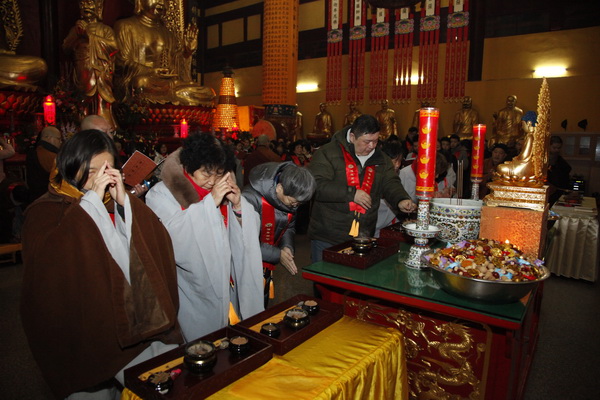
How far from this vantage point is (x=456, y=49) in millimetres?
10406

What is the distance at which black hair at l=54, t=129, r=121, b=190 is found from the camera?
1.11 m

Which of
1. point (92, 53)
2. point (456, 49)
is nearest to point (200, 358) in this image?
point (92, 53)

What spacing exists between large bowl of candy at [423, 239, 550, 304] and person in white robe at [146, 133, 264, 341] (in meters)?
0.70

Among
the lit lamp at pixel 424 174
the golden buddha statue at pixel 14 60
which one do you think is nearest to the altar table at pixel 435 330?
the lit lamp at pixel 424 174

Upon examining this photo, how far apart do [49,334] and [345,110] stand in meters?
12.1

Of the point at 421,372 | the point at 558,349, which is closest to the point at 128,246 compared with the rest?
the point at 421,372

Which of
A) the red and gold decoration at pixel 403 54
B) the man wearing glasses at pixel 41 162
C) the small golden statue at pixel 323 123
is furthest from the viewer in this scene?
the small golden statue at pixel 323 123

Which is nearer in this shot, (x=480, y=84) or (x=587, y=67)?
(x=587, y=67)

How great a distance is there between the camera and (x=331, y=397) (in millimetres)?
813

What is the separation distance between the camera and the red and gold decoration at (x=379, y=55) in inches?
451

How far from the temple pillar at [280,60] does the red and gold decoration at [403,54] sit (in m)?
4.78

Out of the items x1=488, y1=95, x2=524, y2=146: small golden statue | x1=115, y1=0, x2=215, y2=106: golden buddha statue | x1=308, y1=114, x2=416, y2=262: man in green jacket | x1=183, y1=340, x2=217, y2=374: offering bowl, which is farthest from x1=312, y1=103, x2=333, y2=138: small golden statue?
x1=183, y1=340, x2=217, y2=374: offering bowl

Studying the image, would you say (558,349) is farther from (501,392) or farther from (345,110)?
(345,110)

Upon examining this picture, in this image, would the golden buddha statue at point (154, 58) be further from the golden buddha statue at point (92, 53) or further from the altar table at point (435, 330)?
the altar table at point (435, 330)
